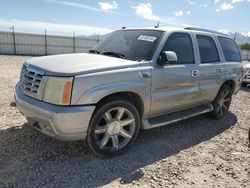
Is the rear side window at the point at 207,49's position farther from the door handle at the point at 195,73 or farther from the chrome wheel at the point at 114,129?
the chrome wheel at the point at 114,129

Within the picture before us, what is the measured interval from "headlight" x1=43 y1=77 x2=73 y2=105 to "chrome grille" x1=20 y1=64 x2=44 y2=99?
0.52 feet

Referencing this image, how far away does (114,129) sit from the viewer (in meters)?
3.80

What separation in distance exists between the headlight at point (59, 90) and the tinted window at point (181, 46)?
1.82 m

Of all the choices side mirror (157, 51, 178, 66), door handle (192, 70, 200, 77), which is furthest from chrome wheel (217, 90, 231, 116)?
side mirror (157, 51, 178, 66)

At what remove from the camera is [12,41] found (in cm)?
2577

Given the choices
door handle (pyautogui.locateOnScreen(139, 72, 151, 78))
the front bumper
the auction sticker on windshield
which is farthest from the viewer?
the auction sticker on windshield

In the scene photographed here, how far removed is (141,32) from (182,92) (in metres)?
1.28

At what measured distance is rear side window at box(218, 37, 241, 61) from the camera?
5.87 metres

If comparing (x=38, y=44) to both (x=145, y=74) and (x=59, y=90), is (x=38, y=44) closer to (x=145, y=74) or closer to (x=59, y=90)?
(x=145, y=74)

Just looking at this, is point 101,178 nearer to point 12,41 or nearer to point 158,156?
point 158,156

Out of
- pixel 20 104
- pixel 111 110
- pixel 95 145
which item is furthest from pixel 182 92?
pixel 20 104

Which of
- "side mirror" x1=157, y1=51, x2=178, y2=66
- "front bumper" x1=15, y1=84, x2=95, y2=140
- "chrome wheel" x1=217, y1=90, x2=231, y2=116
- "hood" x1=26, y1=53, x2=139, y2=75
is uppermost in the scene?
"side mirror" x1=157, y1=51, x2=178, y2=66

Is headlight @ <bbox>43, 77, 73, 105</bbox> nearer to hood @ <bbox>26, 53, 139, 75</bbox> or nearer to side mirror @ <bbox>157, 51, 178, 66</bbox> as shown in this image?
Result: hood @ <bbox>26, 53, 139, 75</bbox>

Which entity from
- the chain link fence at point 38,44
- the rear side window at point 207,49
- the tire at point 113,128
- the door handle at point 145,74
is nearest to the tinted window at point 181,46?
the rear side window at point 207,49
